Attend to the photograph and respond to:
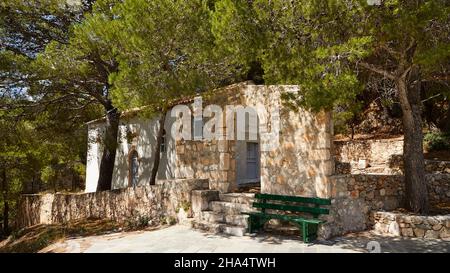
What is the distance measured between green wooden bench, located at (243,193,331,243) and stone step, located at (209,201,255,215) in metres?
0.37

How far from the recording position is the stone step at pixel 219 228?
8.06 meters

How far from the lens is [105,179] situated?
603 inches

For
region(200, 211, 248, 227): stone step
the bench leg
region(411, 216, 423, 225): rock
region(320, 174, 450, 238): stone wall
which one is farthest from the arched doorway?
region(411, 216, 423, 225): rock

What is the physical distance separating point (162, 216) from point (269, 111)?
4.46 meters

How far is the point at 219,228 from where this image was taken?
8484 millimetres

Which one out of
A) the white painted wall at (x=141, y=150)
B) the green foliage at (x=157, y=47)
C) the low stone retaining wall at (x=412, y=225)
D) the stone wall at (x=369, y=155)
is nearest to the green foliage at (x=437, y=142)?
the stone wall at (x=369, y=155)

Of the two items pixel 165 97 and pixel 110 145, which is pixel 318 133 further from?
pixel 110 145

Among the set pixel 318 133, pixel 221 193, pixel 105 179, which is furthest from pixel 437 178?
pixel 105 179

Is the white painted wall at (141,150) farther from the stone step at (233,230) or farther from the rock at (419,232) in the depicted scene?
the rock at (419,232)

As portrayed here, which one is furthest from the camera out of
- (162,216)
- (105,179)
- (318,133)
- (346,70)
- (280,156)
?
(105,179)

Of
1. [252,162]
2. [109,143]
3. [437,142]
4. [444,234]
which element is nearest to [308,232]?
[444,234]

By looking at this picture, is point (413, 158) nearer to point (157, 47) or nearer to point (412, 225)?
point (412, 225)

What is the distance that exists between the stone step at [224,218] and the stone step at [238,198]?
856 millimetres
